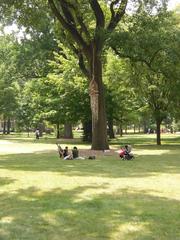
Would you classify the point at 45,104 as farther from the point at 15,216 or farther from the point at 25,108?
the point at 15,216

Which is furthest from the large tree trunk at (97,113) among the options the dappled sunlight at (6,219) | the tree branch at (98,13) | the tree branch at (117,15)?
the dappled sunlight at (6,219)

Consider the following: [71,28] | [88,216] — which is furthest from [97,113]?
[88,216]

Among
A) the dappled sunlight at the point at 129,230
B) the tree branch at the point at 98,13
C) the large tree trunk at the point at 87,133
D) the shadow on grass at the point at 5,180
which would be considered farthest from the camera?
the large tree trunk at the point at 87,133

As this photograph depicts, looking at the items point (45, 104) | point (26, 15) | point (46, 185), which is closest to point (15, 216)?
point (46, 185)

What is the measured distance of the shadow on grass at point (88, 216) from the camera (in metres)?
7.05

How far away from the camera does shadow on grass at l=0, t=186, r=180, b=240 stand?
23.1 feet

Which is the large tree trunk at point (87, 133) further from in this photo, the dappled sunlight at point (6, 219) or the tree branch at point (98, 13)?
the dappled sunlight at point (6, 219)

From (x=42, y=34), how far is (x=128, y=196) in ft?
129

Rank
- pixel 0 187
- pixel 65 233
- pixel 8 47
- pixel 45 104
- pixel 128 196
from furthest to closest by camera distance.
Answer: pixel 8 47
pixel 45 104
pixel 0 187
pixel 128 196
pixel 65 233

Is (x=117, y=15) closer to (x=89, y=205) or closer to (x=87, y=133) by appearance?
(x=87, y=133)

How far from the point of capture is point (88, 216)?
822 centimetres

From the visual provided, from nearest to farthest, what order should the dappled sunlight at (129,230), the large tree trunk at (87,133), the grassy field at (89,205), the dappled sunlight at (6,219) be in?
the dappled sunlight at (129,230) < the grassy field at (89,205) < the dappled sunlight at (6,219) < the large tree trunk at (87,133)

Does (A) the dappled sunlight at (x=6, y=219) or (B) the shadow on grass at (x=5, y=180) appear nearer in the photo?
(A) the dappled sunlight at (x=6, y=219)

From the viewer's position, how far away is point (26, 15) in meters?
28.2
